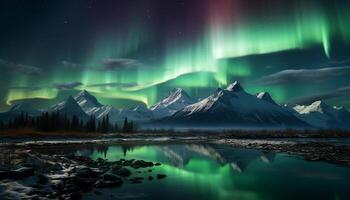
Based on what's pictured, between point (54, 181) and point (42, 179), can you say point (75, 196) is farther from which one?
point (42, 179)

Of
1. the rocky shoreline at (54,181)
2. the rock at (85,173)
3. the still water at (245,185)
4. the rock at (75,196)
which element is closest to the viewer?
the rock at (75,196)

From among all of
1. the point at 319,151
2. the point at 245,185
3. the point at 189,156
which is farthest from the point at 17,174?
the point at 319,151

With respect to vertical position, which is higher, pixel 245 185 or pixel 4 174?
pixel 4 174

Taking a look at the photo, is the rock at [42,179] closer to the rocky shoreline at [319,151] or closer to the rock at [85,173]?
the rock at [85,173]

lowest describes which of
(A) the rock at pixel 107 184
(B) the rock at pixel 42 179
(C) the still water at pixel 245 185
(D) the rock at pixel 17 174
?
(C) the still water at pixel 245 185

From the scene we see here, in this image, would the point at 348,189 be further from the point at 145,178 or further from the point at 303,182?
the point at 145,178

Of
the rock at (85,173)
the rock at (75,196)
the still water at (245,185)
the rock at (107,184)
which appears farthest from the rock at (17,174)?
the still water at (245,185)

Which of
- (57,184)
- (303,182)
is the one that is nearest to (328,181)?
(303,182)

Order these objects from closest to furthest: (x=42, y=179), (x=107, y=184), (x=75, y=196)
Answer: (x=75, y=196) < (x=42, y=179) < (x=107, y=184)

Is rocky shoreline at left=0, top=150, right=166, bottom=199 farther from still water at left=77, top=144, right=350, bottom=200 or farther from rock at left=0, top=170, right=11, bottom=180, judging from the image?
still water at left=77, top=144, right=350, bottom=200

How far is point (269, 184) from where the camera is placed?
1309 inches

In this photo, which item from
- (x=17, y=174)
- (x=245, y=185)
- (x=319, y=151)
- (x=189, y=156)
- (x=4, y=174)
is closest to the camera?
(x=4, y=174)

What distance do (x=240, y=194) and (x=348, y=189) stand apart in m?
10.3

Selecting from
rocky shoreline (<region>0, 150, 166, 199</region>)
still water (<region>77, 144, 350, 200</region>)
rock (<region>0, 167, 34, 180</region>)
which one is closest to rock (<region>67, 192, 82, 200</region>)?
rocky shoreline (<region>0, 150, 166, 199</region>)
